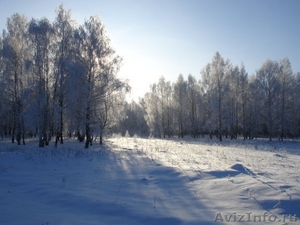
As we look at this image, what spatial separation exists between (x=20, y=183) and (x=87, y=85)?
42.4 ft

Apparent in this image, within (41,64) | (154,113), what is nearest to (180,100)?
(154,113)

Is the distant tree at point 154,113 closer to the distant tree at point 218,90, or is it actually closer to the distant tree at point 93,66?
the distant tree at point 218,90

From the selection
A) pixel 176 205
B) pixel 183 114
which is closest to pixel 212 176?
pixel 176 205

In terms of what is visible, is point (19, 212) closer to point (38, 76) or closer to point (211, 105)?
point (38, 76)

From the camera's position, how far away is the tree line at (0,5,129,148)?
20.3m

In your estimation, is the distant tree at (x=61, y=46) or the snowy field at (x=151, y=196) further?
the distant tree at (x=61, y=46)

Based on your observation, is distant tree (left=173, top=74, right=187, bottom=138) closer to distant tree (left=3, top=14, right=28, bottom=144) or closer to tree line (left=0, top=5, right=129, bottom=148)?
tree line (left=0, top=5, right=129, bottom=148)

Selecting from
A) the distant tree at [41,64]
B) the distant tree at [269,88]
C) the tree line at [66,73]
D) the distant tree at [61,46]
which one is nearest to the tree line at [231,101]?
the distant tree at [269,88]

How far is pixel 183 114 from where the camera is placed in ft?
170

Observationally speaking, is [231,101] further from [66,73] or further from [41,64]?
[41,64]

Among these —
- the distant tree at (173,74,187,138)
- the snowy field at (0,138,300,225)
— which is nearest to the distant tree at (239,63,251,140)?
the distant tree at (173,74,187,138)

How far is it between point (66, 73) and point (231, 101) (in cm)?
3245

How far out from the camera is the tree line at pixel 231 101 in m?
36.6

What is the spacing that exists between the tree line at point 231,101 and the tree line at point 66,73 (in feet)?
66.9
